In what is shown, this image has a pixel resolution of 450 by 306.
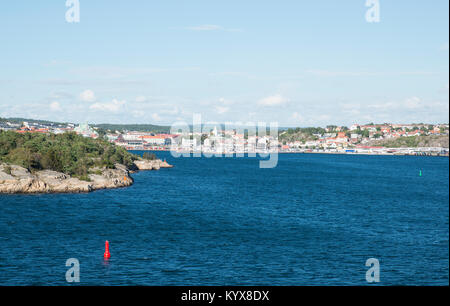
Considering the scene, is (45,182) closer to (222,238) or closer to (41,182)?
(41,182)

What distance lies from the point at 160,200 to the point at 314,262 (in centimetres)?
3319

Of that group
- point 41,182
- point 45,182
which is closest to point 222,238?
point 41,182

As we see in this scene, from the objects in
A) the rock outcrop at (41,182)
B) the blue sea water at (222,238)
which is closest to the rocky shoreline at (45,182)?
the rock outcrop at (41,182)

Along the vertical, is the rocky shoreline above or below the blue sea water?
above

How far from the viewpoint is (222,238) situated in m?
40.2

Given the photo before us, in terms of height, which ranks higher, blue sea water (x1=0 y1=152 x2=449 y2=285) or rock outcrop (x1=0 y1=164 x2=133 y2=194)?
rock outcrop (x1=0 y1=164 x2=133 y2=194)

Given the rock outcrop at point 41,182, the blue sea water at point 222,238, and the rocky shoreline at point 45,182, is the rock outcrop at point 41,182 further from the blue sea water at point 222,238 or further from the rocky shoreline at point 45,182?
the blue sea water at point 222,238

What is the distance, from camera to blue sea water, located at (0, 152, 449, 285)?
29594 millimetres

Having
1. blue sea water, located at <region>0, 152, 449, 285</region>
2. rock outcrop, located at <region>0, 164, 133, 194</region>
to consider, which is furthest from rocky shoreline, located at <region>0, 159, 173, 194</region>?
blue sea water, located at <region>0, 152, 449, 285</region>

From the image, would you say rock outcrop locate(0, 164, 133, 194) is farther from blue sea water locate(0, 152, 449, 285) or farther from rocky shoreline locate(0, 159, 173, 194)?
blue sea water locate(0, 152, 449, 285)

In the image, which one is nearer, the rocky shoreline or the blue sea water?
the blue sea water

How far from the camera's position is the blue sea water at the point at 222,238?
2959 centimetres
